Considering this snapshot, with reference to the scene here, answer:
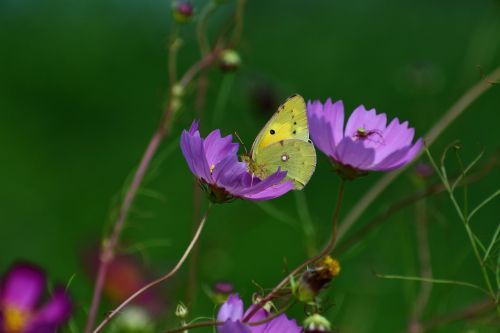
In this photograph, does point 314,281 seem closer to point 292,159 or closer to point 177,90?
point 292,159

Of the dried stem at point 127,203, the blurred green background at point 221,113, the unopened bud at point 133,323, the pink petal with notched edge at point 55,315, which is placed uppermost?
the pink petal with notched edge at point 55,315

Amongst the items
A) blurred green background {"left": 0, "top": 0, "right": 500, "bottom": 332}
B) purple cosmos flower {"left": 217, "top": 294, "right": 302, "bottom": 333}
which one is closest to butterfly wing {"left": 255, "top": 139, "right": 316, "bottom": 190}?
purple cosmos flower {"left": 217, "top": 294, "right": 302, "bottom": 333}

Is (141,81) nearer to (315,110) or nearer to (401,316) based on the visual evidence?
(401,316)

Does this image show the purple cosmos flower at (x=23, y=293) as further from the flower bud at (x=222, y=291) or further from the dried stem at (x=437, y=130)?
the dried stem at (x=437, y=130)

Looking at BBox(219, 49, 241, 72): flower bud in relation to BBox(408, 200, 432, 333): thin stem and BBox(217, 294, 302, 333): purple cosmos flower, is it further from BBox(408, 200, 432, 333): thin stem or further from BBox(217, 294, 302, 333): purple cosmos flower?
BBox(217, 294, 302, 333): purple cosmos flower

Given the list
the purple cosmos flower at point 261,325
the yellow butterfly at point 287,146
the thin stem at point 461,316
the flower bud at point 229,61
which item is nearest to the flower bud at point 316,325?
the purple cosmos flower at point 261,325

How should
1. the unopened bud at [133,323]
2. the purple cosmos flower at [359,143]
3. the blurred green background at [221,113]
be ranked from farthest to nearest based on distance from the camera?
the blurred green background at [221,113]
the unopened bud at [133,323]
the purple cosmos flower at [359,143]

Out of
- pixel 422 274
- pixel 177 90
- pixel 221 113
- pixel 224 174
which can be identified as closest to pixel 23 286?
pixel 224 174

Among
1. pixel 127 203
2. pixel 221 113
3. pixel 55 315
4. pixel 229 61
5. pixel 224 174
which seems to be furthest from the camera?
pixel 221 113
